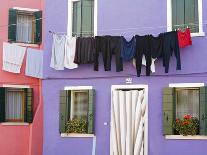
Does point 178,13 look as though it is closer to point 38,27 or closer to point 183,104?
point 183,104

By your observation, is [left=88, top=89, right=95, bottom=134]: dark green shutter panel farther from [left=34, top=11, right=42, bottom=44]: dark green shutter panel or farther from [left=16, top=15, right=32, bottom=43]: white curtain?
[left=16, top=15, right=32, bottom=43]: white curtain

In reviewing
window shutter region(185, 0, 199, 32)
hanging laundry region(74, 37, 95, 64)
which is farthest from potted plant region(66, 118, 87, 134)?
window shutter region(185, 0, 199, 32)

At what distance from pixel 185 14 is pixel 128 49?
7.03 ft

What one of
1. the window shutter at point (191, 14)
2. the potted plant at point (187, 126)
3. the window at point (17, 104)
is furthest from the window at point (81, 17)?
the potted plant at point (187, 126)

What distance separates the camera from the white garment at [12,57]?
679 inches

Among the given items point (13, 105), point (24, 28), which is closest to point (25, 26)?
point (24, 28)

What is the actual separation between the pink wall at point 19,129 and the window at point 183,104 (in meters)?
4.81

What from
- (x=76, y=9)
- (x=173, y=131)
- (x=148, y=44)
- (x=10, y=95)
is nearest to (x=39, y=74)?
(x=10, y=95)

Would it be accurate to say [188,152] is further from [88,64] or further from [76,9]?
[76,9]

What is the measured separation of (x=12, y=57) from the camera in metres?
17.3

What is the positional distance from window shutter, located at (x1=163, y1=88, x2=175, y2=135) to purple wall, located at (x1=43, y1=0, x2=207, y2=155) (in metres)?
0.22

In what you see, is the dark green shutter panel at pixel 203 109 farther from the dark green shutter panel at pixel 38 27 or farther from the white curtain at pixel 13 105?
the white curtain at pixel 13 105

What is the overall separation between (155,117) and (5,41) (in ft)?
20.7

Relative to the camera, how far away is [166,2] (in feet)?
50.5
